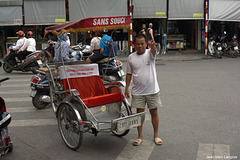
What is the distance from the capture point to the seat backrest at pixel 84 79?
17.0ft

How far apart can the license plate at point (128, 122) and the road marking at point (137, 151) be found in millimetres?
406

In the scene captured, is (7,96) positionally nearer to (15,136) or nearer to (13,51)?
(15,136)

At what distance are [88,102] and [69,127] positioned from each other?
0.49m

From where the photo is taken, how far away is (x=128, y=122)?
4.12 metres

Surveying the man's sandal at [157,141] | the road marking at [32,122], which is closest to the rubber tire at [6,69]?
the road marking at [32,122]

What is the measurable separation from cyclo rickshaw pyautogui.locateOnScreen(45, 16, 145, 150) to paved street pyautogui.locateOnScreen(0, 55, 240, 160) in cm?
26

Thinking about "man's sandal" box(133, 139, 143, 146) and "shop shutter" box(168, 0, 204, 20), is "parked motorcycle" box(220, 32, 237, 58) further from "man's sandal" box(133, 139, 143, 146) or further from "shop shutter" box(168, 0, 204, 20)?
"man's sandal" box(133, 139, 143, 146)

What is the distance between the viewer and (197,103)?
674 centimetres

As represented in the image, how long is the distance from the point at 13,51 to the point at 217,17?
11.0 meters

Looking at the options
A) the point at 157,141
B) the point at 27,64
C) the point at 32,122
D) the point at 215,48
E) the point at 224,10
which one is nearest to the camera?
the point at 157,141

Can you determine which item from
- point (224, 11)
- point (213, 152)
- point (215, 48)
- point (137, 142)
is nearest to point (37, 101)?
point (137, 142)

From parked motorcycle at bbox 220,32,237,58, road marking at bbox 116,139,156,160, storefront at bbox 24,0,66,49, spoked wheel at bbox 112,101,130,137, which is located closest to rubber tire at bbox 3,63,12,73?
storefront at bbox 24,0,66,49

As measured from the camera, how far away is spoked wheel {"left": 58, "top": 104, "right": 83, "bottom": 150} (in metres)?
4.28

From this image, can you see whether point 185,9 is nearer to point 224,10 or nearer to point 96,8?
point 224,10
